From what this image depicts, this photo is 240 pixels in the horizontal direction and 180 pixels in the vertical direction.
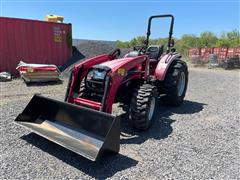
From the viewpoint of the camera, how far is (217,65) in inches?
695

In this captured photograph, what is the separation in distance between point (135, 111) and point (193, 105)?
2713 millimetres

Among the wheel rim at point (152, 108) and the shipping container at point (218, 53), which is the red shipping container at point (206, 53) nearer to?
the shipping container at point (218, 53)

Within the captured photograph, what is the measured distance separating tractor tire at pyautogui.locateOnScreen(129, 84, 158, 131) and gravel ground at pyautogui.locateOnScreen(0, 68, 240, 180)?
19 centimetres

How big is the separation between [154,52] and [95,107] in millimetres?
2495

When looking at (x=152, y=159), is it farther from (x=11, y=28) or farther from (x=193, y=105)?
(x=11, y=28)

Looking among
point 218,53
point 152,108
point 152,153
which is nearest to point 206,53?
point 218,53

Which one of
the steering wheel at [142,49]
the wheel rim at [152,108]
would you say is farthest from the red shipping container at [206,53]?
the wheel rim at [152,108]

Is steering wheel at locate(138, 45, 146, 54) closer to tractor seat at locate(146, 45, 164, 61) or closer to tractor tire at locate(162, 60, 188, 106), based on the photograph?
tractor seat at locate(146, 45, 164, 61)

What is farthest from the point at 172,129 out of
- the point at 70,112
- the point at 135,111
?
the point at 70,112

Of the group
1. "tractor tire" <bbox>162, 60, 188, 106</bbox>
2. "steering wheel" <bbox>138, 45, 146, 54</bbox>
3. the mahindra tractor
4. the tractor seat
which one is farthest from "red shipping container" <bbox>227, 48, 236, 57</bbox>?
the mahindra tractor

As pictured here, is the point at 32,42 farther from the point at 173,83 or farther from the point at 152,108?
the point at 152,108

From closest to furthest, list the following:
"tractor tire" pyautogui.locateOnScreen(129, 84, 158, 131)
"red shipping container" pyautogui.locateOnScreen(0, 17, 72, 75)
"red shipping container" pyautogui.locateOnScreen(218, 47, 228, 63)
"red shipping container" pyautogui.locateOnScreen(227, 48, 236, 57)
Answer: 1. "tractor tire" pyautogui.locateOnScreen(129, 84, 158, 131)
2. "red shipping container" pyautogui.locateOnScreen(0, 17, 72, 75)
3. "red shipping container" pyautogui.locateOnScreen(227, 48, 236, 57)
4. "red shipping container" pyautogui.locateOnScreen(218, 47, 228, 63)

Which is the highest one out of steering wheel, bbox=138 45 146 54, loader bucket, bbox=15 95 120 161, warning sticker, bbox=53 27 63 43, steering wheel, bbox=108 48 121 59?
warning sticker, bbox=53 27 63 43

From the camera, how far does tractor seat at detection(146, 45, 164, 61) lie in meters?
5.77
